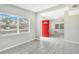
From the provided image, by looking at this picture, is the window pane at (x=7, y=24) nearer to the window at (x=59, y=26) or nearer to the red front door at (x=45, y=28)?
the red front door at (x=45, y=28)

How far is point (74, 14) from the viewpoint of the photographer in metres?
6.59

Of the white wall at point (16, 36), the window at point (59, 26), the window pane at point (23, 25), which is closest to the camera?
the white wall at point (16, 36)

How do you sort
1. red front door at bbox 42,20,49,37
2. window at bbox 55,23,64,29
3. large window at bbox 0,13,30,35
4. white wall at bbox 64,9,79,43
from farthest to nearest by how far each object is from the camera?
window at bbox 55,23,64,29
red front door at bbox 42,20,49,37
white wall at bbox 64,9,79,43
large window at bbox 0,13,30,35

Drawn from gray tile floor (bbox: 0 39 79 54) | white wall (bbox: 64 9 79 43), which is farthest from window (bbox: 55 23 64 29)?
gray tile floor (bbox: 0 39 79 54)

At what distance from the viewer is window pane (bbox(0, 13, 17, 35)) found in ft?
16.4

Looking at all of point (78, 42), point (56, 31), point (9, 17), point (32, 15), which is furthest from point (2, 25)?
point (56, 31)

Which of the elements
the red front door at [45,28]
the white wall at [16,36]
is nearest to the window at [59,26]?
the red front door at [45,28]

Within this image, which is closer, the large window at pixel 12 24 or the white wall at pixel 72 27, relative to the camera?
the large window at pixel 12 24

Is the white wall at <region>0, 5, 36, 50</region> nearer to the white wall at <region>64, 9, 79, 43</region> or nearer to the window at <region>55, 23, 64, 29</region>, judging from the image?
the white wall at <region>64, 9, 79, 43</region>

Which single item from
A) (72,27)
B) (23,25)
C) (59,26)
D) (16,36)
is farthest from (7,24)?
(59,26)

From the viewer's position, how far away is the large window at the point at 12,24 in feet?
16.6

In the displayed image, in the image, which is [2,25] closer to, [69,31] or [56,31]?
[69,31]

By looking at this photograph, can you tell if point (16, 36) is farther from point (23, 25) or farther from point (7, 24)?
point (23, 25)

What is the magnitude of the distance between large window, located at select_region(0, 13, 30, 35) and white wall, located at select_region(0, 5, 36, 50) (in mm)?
311
